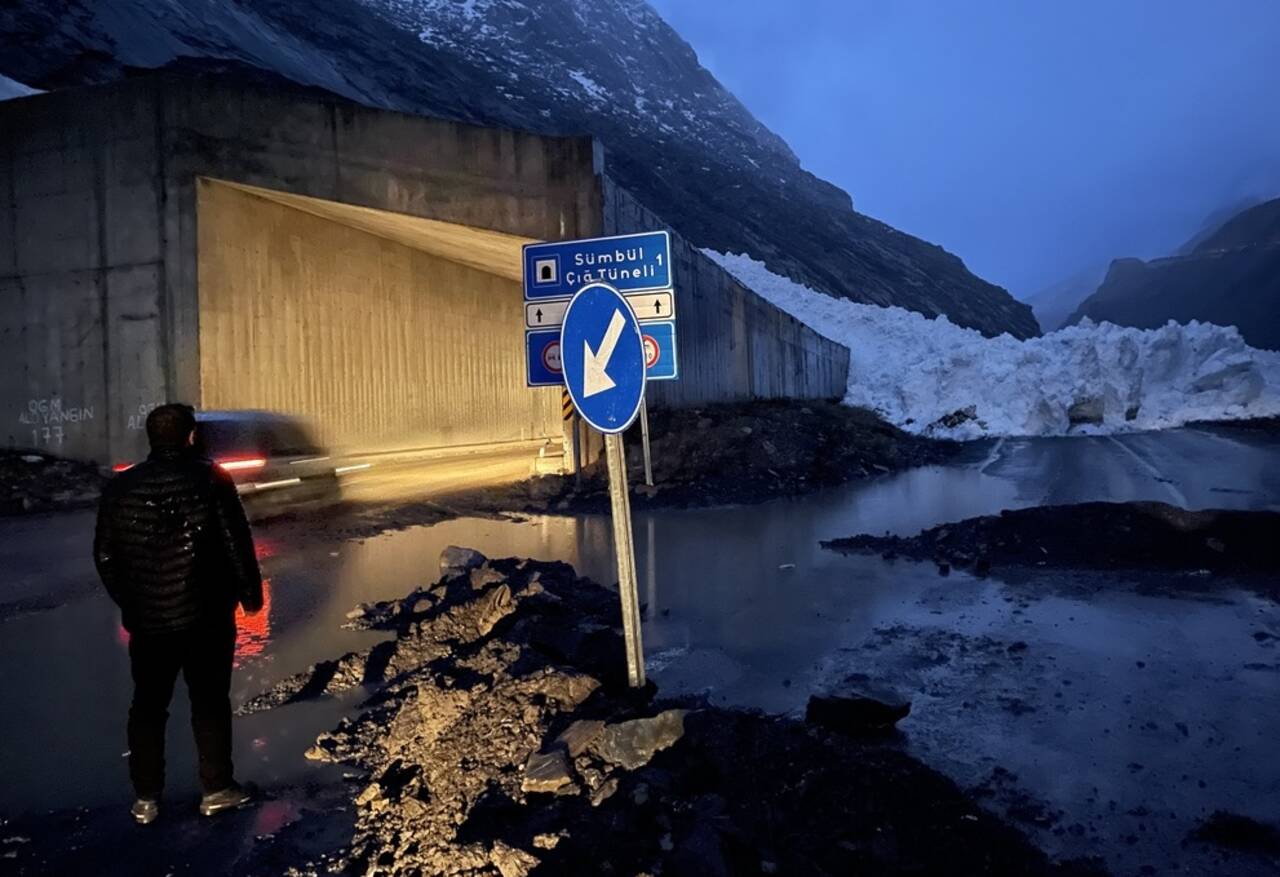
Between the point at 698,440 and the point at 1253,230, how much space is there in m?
110

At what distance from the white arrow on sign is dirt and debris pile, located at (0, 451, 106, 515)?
41.8ft

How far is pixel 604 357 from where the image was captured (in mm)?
3998

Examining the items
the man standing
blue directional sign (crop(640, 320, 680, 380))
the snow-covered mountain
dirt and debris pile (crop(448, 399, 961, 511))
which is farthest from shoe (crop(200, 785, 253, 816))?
the snow-covered mountain

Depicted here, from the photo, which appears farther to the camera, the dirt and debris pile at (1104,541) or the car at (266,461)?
the car at (266,461)

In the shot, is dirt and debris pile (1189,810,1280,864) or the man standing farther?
the man standing

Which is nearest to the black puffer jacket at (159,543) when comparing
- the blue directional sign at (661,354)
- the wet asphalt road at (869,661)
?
the wet asphalt road at (869,661)

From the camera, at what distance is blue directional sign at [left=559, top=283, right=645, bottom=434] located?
3941 mm

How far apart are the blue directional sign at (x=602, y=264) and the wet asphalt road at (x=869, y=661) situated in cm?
261

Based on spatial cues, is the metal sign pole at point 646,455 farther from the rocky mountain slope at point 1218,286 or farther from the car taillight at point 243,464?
the rocky mountain slope at point 1218,286

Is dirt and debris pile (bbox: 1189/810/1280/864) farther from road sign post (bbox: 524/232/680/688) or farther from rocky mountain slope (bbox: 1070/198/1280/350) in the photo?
rocky mountain slope (bbox: 1070/198/1280/350)

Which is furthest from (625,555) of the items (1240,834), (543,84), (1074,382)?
(543,84)

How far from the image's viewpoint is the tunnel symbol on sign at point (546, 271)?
5.54 m

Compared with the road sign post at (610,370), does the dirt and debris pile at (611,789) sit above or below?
below

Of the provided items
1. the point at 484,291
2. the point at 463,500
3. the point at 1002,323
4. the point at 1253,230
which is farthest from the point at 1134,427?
the point at 1253,230
